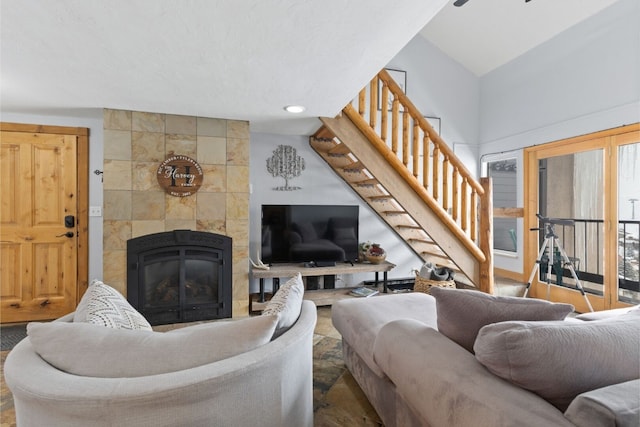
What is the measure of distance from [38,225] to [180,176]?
5.16 ft

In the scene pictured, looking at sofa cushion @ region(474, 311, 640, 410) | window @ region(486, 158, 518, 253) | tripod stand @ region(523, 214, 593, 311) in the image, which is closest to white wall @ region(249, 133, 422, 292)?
window @ region(486, 158, 518, 253)

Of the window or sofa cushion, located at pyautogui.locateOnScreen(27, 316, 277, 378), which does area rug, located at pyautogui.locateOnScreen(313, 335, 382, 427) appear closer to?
sofa cushion, located at pyautogui.locateOnScreen(27, 316, 277, 378)

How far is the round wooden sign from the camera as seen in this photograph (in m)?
3.10

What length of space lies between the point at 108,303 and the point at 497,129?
5037 millimetres

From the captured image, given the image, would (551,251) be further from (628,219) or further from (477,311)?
(477,311)

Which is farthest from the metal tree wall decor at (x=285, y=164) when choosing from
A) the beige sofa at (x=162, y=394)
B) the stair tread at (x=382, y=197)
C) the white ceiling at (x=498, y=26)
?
the beige sofa at (x=162, y=394)

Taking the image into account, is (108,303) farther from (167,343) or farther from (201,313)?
(201,313)

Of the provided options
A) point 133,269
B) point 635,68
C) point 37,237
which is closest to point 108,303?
point 133,269

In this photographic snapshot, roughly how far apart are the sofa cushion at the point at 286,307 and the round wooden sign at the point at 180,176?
1987mm

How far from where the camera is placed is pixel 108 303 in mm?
1252

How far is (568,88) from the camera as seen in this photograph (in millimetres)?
3639

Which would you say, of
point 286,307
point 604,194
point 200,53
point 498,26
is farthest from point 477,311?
point 498,26

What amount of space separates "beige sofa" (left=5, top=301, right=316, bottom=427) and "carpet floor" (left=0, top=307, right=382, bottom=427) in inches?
32.5

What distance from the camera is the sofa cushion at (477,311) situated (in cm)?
114
